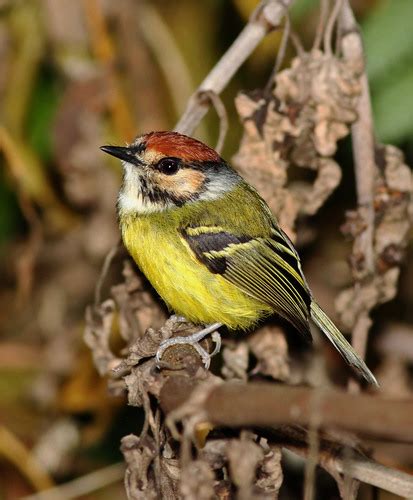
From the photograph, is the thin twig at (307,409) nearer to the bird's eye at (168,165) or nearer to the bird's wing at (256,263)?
the bird's wing at (256,263)

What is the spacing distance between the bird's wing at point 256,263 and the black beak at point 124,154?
0.35 m

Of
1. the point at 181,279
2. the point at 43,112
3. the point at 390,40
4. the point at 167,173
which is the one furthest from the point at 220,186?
the point at 43,112

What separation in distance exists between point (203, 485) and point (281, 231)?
1794 millimetres

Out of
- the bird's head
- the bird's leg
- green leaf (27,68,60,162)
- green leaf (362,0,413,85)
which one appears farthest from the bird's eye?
green leaf (27,68,60,162)

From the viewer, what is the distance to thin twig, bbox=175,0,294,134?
3652mm

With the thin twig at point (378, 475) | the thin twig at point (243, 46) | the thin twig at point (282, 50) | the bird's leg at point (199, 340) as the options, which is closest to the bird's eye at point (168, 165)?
the thin twig at point (243, 46)

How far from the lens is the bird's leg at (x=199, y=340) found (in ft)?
10.4

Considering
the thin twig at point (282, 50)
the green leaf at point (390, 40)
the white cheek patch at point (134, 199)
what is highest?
the green leaf at point (390, 40)

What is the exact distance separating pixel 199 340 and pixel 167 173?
0.72 m

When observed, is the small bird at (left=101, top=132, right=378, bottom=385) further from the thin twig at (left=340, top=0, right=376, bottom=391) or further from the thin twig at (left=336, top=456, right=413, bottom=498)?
the thin twig at (left=336, top=456, right=413, bottom=498)

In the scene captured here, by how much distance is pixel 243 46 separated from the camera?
3.67 metres

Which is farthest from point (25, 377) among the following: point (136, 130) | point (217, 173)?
point (217, 173)

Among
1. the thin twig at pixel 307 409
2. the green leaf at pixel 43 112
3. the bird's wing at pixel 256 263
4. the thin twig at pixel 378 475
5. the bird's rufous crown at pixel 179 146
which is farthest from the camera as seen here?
the green leaf at pixel 43 112

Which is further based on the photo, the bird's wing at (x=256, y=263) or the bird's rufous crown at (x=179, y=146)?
the bird's wing at (x=256, y=263)
